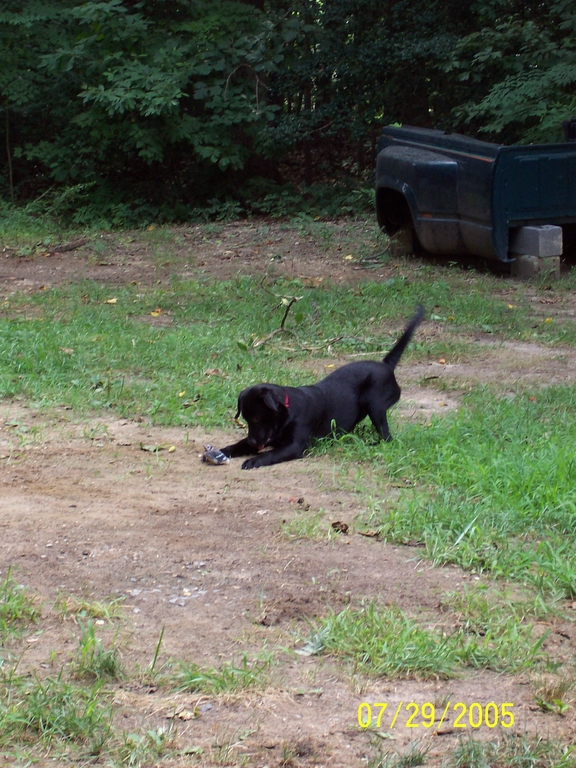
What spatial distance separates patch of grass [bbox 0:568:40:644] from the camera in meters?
3.18

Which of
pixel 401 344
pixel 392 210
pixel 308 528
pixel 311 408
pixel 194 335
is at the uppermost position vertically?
pixel 392 210

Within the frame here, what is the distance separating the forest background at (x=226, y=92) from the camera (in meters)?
14.7

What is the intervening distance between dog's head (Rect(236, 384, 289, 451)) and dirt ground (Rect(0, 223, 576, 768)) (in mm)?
202

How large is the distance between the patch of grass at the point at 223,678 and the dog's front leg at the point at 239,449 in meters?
2.35

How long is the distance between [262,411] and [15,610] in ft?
7.10

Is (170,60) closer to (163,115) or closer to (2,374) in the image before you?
(163,115)

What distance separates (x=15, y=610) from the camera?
327cm

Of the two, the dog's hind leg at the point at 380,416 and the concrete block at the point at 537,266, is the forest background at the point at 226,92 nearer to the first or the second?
the concrete block at the point at 537,266

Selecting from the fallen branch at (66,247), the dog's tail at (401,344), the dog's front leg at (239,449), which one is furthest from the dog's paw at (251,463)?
the fallen branch at (66,247)

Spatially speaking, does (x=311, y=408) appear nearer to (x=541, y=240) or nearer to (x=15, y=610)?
(x=15, y=610)

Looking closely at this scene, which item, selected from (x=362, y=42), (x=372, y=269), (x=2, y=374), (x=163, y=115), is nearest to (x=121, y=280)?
(x=372, y=269)

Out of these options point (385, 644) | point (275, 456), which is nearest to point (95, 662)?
point (385, 644)

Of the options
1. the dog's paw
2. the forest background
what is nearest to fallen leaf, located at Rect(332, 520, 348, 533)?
the dog's paw

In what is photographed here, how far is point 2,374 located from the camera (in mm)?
6672
